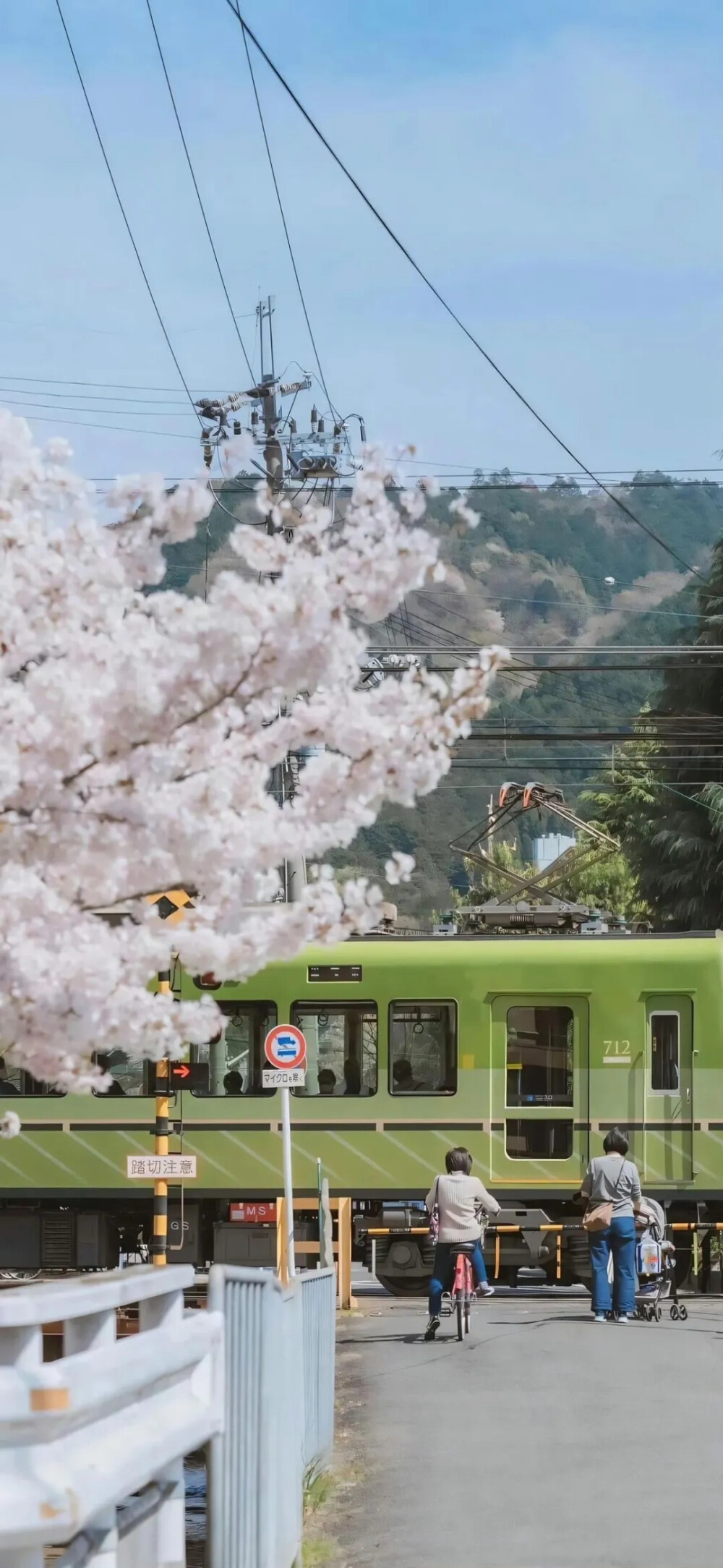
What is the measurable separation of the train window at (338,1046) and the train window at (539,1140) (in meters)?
1.50

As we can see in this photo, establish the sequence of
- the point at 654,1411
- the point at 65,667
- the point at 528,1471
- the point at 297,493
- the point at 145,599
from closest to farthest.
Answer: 1. the point at 65,667
2. the point at 145,599
3. the point at 528,1471
4. the point at 654,1411
5. the point at 297,493

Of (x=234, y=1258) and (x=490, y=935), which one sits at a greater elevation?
(x=490, y=935)

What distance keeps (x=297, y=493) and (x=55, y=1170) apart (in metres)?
13.1

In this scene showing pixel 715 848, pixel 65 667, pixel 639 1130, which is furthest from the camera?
pixel 715 848

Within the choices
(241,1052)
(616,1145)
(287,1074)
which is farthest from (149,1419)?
(241,1052)

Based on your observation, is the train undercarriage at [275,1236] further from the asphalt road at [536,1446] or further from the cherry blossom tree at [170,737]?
the cherry blossom tree at [170,737]

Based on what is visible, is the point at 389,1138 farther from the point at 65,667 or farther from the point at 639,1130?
the point at 65,667

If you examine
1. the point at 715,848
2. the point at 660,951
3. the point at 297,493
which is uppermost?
the point at 297,493

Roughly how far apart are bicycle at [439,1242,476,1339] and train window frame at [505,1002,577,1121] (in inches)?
192

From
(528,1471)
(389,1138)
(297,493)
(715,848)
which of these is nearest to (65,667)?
(528,1471)

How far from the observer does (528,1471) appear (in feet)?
37.0

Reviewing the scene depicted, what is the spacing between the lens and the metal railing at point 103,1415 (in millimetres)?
5098

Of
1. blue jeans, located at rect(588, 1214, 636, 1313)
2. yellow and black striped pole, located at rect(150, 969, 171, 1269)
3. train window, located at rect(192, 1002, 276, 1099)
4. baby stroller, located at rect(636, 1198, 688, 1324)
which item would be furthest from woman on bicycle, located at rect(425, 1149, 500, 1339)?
train window, located at rect(192, 1002, 276, 1099)

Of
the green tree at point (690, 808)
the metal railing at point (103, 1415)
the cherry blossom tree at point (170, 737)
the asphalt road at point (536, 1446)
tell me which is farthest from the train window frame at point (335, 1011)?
the green tree at point (690, 808)
